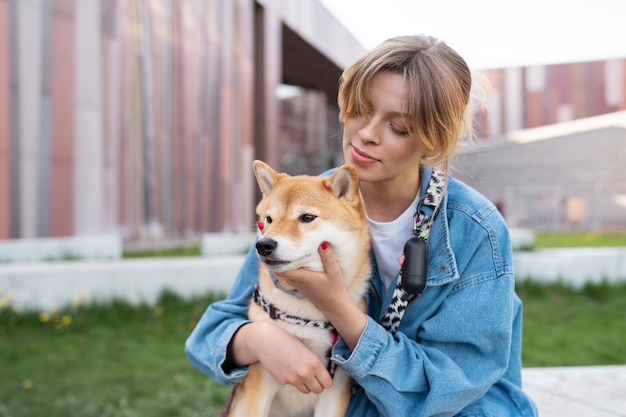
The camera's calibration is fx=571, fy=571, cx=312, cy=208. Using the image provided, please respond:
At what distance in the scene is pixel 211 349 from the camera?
6.93 feet

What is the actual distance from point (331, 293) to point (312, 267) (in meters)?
0.13

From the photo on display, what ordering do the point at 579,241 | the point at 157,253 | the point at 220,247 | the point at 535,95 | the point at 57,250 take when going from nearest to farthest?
1. the point at 57,250
2. the point at 220,247
3. the point at 157,253
4. the point at 579,241
5. the point at 535,95

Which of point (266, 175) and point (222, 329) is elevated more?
point (266, 175)

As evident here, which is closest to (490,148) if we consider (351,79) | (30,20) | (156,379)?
(30,20)

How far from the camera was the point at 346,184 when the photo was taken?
1.96m

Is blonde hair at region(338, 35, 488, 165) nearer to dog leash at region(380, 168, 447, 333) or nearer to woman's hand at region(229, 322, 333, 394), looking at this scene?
dog leash at region(380, 168, 447, 333)

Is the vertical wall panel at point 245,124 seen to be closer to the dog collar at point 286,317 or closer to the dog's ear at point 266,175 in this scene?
the dog's ear at point 266,175

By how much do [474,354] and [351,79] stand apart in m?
1.01

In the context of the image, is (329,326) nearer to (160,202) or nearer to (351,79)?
(351,79)

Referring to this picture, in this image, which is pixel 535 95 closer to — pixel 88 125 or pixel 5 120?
pixel 88 125

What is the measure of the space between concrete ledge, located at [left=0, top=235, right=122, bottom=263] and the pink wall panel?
1.64 metres

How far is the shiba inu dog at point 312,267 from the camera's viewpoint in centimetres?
189

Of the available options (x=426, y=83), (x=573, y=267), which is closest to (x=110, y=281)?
(x=426, y=83)

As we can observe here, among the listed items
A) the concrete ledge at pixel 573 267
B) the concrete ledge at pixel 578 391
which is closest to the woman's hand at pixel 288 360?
the concrete ledge at pixel 578 391
